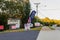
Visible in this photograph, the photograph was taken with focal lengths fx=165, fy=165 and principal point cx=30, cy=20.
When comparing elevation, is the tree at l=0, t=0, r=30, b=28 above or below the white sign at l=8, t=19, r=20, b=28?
above

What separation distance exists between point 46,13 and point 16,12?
3.56 feet

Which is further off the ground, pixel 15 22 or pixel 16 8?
pixel 16 8

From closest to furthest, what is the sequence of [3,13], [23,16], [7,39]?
[7,39], [3,13], [23,16]

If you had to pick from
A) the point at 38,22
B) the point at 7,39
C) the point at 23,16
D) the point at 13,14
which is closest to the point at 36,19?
the point at 38,22

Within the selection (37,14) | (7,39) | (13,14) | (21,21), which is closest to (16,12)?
(13,14)

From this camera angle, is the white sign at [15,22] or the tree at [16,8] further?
the white sign at [15,22]

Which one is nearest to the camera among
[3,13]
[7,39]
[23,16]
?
[7,39]

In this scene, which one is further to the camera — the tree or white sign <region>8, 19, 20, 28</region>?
white sign <region>8, 19, 20, 28</region>

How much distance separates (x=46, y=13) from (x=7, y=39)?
2775 millimetres

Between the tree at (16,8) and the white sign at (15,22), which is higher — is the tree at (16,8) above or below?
above

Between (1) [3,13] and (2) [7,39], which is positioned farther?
(1) [3,13]

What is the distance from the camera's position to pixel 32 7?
5.49 metres

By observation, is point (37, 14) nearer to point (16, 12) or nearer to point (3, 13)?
point (16, 12)

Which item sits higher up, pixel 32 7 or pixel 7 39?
pixel 32 7
